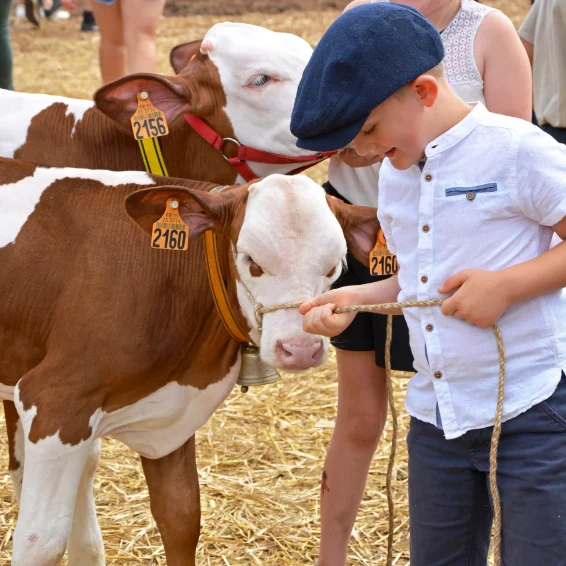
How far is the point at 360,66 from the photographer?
5.99 ft

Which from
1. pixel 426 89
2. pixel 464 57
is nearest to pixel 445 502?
pixel 426 89

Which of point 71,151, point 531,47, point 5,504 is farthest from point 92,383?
point 531,47

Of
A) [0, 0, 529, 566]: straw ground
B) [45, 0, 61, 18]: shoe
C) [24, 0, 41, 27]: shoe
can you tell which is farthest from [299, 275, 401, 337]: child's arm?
[45, 0, 61, 18]: shoe

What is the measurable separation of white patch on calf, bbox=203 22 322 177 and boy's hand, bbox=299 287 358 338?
121 centimetres

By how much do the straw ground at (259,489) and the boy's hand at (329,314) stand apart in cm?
143

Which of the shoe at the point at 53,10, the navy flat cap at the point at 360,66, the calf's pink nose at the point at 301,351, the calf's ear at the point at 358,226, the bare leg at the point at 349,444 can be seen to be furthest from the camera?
the shoe at the point at 53,10

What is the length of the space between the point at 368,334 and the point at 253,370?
340 millimetres

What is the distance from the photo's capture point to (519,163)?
189 cm

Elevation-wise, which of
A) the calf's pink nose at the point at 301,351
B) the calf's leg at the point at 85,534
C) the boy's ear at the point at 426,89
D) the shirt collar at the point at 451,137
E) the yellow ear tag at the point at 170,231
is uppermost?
the boy's ear at the point at 426,89

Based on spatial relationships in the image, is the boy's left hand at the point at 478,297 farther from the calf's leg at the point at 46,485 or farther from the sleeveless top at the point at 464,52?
the calf's leg at the point at 46,485

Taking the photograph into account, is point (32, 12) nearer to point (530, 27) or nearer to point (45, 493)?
point (530, 27)

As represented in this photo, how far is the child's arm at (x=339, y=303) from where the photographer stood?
2025mm

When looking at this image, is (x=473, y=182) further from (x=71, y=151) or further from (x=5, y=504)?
(x=5, y=504)

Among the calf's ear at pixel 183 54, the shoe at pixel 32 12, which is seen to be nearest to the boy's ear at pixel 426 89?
the calf's ear at pixel 183 54
